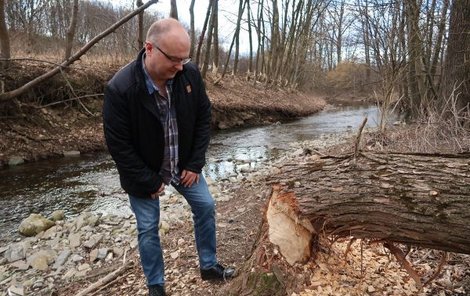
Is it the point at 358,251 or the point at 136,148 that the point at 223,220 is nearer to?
the point at 358,251

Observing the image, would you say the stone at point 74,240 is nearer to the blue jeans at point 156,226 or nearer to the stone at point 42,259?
the stone at point 42,259

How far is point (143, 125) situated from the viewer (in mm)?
2500

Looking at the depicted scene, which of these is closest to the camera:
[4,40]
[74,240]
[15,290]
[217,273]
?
[217,273]

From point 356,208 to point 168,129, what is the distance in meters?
1.36

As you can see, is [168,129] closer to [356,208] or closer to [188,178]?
[188,178]

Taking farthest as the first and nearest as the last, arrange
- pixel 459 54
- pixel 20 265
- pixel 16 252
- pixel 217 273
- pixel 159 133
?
pixel 459 54 < pixel 16 252 < pixel 20 265 < pixel 217 273 < pixel 159 133

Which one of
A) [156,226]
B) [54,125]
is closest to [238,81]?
[54,125]

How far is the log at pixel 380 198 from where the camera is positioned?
226 cm

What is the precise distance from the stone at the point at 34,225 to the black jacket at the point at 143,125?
10.7 feet

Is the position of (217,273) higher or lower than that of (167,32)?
lower

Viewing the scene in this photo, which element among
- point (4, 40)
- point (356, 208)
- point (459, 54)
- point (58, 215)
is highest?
point (4, 40)

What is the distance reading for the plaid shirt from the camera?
2529 mm

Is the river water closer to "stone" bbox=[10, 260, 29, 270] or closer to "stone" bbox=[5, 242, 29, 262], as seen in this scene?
"stone" bbox=[5, 242, 29, 262]

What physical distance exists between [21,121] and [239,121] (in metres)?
7.77
